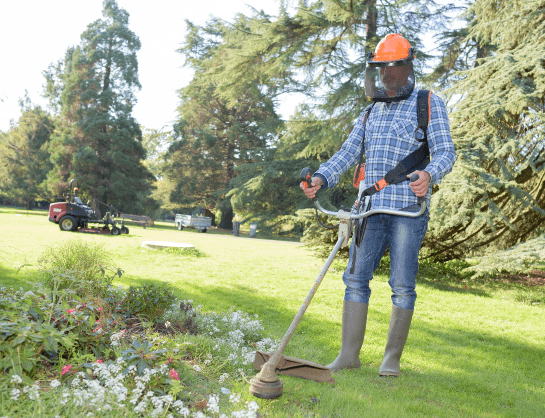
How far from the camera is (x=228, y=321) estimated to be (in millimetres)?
3748

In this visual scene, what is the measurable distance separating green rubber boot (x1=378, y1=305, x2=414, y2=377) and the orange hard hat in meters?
1.69

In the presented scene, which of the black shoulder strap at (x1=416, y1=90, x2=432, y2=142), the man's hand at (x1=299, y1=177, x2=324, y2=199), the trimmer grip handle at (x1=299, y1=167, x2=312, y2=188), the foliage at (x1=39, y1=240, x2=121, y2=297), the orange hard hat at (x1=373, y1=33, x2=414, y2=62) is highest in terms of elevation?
the orange hard hat at (x1=373, y1=33, x2=414, y2=62)

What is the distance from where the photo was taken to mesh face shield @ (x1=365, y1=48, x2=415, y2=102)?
112 inches

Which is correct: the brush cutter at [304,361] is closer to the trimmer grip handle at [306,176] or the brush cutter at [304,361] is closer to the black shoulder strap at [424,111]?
the trimmer grip handle at [306,176]

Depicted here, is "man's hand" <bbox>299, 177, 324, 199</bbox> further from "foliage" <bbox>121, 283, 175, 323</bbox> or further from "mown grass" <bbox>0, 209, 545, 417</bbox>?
"foliage" <bbox>121, 283, 175, 323</bbox>

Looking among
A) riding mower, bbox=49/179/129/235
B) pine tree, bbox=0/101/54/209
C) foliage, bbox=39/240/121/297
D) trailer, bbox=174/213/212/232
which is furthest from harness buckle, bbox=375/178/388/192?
pine tree, bbox=0/101/54/209

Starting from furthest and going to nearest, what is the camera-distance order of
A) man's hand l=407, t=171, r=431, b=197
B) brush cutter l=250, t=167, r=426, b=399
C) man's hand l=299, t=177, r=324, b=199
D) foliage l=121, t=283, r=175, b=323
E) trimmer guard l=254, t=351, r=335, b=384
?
foliage l=121, t=283, r=175, b=323
man's hand l=299, t=177, r=324, b=199
trimmer guard l=254, t=351, r=335, b=384
man's hand l=407, t=171, r=431, b=197
brush cutter l=250, t=167, r=426, b=399

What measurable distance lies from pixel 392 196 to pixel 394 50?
98 centimetres

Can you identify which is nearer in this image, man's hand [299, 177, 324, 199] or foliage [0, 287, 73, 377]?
foliage [0, 287, 73, 377]

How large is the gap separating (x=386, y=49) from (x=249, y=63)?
32.9 ft

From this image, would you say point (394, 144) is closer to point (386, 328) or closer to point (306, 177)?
point (306, 177)

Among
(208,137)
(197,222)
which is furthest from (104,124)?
(197,222)

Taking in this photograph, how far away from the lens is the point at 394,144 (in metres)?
2.94

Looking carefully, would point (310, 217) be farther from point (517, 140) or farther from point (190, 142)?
point (190, 142)
